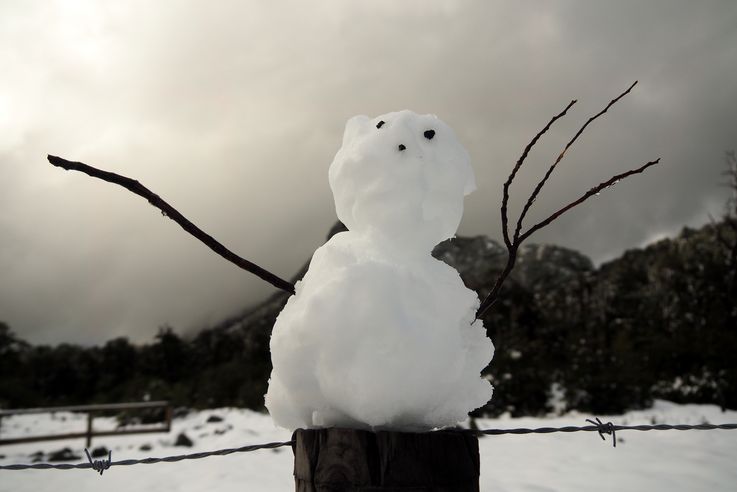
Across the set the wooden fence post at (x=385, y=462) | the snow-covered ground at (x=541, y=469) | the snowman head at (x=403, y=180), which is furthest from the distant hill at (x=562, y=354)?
the snow-covered ground at (x=541, y=469)

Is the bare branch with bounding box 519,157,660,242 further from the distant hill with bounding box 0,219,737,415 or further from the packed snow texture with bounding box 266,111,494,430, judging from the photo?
the distant hill with bounding box 0,219,737,415

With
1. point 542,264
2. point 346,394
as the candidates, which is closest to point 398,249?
point 346,394

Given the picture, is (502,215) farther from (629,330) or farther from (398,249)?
(629,330)

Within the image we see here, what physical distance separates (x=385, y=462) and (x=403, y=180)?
66 centimetres

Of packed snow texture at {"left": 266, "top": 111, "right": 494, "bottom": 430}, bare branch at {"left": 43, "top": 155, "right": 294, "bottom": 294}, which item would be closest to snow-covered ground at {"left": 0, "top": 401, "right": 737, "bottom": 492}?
packed snow texture at {"left": 266, "top": 111, "right": 494, "bottom": 430}

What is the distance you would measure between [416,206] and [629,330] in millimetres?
14864

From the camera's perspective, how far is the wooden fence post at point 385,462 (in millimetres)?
933

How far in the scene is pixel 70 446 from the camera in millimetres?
9602

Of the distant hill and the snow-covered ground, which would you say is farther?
the distant hill

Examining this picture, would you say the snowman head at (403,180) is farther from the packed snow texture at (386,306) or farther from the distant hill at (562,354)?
the distant hill at (562,354)

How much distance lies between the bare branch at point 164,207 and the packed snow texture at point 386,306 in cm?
16

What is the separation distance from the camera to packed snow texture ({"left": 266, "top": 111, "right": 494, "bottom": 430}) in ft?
3.41

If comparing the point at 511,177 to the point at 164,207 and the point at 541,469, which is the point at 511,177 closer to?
the point at 164,207

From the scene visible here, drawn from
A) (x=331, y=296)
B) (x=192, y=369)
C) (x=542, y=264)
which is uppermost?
(x=542, y=264)
